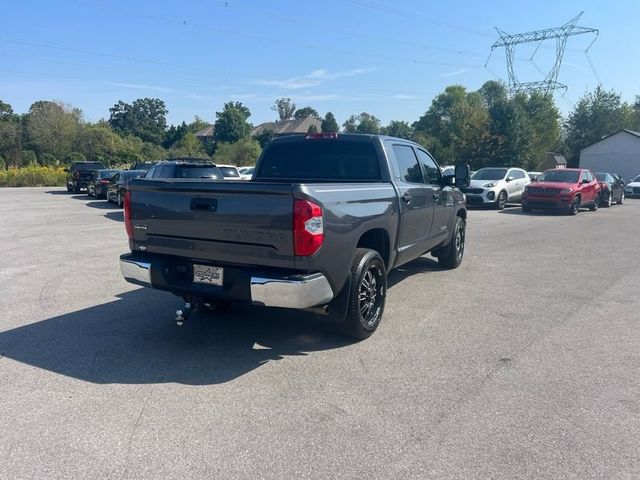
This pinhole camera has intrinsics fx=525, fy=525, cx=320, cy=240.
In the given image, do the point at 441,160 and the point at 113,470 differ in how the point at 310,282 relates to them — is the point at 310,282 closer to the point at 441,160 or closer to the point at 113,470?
the point at 113,470

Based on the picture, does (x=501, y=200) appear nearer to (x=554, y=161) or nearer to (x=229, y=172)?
(x=229, y=172)

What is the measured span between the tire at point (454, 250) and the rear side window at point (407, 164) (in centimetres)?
187

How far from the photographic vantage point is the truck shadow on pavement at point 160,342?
4.40 metres

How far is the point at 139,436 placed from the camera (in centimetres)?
337

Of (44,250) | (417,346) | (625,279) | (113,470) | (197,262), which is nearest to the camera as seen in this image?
(113,470)

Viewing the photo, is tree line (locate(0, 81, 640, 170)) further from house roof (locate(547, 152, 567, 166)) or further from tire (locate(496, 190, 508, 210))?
tire (locate(496, 190, 508, 210))

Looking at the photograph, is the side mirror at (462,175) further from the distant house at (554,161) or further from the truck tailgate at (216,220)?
the distant house at (554,161)

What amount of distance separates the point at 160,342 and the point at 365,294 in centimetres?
204

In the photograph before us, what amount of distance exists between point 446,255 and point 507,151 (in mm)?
34360

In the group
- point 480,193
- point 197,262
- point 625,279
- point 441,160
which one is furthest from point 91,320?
point 441,160

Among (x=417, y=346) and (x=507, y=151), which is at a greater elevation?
(x=507, y=151)

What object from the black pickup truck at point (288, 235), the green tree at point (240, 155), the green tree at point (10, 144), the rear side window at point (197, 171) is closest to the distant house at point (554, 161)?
the green tree at point (240, 155)

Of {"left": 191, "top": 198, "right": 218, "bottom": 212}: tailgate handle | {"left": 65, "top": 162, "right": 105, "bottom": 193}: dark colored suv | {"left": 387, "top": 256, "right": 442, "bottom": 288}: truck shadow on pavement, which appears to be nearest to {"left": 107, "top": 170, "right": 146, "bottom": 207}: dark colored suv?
{"left": 65, "top": 162, "right": 105, "bottom": 193}: dark colored suv

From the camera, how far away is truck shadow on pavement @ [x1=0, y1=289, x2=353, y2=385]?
4402 millimetres
